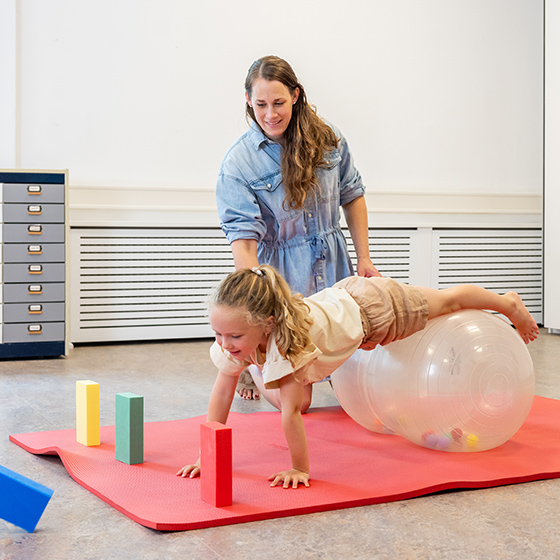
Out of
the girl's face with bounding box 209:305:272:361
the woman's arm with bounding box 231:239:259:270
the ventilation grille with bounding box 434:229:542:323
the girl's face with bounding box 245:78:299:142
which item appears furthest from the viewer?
the ventilation grille with bounding box 434:229:542:323

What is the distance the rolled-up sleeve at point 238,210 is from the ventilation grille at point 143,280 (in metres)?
1.85

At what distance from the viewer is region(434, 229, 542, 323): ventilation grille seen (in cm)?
470

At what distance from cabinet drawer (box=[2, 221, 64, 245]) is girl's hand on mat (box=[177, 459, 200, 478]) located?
7.06ft

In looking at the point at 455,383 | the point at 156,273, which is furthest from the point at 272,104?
the point at 156,273

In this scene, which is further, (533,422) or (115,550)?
(533,422)

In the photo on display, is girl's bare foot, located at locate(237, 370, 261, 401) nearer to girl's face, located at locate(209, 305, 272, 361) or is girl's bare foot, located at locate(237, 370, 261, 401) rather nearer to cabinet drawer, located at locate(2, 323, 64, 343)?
girl's face, located at locate(209, 305, 272, 361)

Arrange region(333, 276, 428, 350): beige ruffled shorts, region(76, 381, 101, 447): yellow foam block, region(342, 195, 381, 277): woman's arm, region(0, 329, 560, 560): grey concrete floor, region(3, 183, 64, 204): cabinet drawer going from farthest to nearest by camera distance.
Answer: region(3, 183, 64, 204): cabinet drawer < region(342, 195, 381, 277): woman's arm < region(76, 381, 101, 447): yellow foam block < region(333, 276, 428, 350): beige ruffled shorts < region(0, 329, 560, 560): grey concrete floor

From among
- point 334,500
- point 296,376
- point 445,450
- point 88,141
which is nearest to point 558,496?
point 445,450

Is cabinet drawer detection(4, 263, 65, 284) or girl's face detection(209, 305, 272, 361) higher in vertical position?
cabinet drawer detection(4, 263, 65, 284)

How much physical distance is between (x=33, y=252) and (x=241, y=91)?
155cm

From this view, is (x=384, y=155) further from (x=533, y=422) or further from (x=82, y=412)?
(x=82, y=412)

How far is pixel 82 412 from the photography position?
1.99m

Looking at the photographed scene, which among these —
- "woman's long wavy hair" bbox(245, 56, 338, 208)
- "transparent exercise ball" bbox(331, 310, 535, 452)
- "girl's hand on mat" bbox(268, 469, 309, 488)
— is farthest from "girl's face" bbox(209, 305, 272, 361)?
"woman's long wavy hair" bbox(245, 56, 338, 208)

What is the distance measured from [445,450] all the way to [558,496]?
14.2 inches
